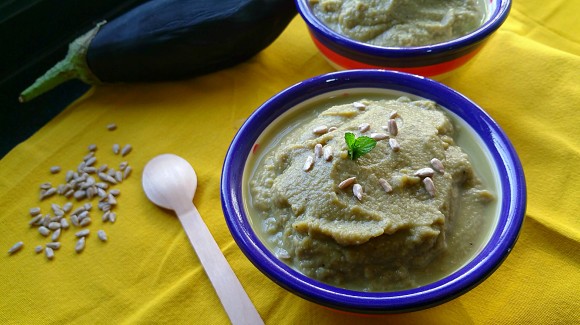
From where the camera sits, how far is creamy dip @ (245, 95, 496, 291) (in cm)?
130

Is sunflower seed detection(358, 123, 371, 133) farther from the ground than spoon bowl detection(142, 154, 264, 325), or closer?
farther from the ground

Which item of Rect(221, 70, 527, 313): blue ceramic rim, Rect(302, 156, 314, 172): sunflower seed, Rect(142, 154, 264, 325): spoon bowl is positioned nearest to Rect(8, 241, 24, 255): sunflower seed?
Rect(142, 154, 264, 325): spoon bowl

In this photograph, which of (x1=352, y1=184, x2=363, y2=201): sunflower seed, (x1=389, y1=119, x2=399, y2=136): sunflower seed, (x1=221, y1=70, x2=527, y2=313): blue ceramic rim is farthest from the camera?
(x1=389, y1=119, x2=399, y2=136): sunflower seed

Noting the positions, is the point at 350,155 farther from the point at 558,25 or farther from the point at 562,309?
the point at 558,25

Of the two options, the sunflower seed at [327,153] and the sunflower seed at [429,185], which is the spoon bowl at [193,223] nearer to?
the sunflower seed at [327,153]

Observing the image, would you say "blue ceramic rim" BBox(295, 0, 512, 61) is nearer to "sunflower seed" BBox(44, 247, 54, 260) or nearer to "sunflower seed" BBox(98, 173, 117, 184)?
"sunflower seed" BBox(98, 173, 117, 184)

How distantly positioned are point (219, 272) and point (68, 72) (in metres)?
1.17

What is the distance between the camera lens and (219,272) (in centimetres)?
162

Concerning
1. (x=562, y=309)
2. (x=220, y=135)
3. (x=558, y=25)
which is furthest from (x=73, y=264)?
(x=558, y=25)

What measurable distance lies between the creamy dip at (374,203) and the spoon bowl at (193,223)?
10.0 inches

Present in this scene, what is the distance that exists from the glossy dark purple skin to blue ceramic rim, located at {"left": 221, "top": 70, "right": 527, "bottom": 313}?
146 mm

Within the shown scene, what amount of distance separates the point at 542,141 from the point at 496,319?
0.70 metres

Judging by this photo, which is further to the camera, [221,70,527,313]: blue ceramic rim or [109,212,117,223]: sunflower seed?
[109,212,117,223]: sunflower seed

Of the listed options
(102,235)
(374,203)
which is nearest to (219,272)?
(102,235)
